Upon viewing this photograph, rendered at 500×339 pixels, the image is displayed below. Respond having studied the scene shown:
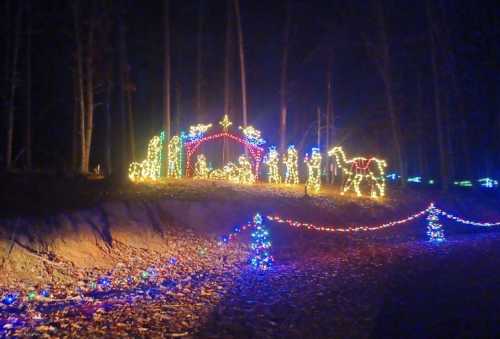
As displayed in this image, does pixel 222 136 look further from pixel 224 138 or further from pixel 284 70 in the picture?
pixel 284 70

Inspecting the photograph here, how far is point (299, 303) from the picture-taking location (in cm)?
716

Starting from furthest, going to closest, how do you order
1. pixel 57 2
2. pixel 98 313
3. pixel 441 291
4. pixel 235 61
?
pixel 235 61
pixel 57 2
pixel 441 291
pixel 98 313

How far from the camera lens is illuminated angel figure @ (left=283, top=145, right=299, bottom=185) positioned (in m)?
22.2

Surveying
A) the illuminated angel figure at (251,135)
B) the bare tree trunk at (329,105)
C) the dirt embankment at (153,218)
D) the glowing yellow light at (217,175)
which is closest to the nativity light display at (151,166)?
the dirt embankment at (153,218)

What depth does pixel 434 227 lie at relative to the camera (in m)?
17.9

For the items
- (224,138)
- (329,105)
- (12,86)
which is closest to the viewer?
(12,86)

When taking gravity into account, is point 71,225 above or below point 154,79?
below

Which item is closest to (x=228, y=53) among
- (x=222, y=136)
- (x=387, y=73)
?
(x=222, y=136)

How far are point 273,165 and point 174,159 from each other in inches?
190

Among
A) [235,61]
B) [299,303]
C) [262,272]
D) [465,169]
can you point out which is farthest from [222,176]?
[465,169]

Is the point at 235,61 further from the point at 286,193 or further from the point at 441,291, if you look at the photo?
the point at 441,291

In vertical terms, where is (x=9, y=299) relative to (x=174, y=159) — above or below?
below

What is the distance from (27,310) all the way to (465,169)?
3948cm

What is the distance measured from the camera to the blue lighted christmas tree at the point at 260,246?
1064cm
